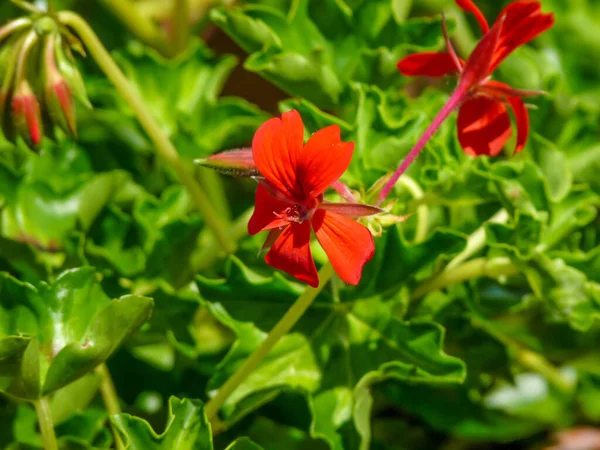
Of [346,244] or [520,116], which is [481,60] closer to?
[520,116]

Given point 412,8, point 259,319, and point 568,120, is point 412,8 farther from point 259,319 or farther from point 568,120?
point 259,319

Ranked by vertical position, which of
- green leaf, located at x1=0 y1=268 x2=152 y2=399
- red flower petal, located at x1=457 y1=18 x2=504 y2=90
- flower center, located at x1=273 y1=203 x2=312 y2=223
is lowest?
green leaf, located at x1=0 y1=268 x2=152 y2=399

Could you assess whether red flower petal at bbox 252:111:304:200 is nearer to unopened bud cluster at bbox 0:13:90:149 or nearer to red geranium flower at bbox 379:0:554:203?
red geranium flower at bbox 379:0:554:203

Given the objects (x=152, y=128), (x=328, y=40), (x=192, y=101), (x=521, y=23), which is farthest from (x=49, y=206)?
(x=521, y=23)

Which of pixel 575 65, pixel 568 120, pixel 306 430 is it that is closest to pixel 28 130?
pixel 306 430

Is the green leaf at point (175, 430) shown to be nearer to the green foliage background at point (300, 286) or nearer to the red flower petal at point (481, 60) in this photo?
the green foliage background at point (300, 286)

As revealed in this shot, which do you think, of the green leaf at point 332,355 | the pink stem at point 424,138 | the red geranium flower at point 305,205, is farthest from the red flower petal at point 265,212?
the green leaf at point 332,355

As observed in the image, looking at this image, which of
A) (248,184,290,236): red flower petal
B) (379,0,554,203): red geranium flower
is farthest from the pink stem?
(248,184,290,236): red flower petal
